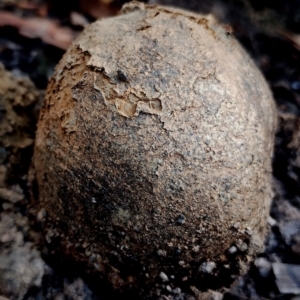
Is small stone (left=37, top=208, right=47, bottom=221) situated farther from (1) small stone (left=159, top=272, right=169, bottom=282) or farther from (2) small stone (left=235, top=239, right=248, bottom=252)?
(2) small stone (left=235, top=239, right=248, bottom=252)

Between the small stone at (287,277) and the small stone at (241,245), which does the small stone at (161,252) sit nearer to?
the small stone at (241,245)

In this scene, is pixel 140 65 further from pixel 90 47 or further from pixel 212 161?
pixel 212 161

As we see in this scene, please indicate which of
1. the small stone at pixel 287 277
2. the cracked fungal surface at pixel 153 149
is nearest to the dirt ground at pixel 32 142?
the small stone at pixel 287 277

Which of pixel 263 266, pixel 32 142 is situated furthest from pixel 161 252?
pixel 32 142

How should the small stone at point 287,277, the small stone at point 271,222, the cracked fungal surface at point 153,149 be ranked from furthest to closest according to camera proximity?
the small stone at point 271,222, the small stone at point 287,277, the cracked fungal surface at point 153,149

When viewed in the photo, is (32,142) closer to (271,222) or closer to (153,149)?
(153,149)

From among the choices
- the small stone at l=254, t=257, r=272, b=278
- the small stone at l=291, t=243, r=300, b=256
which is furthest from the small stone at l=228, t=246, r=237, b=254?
the small stone at l=291, t=243, r=300, b=256

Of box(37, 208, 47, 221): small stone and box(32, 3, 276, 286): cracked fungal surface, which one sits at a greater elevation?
box(32, 3, 276, 286): cracked fungal surface

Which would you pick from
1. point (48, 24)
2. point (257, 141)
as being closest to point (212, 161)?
point (257, 141)
